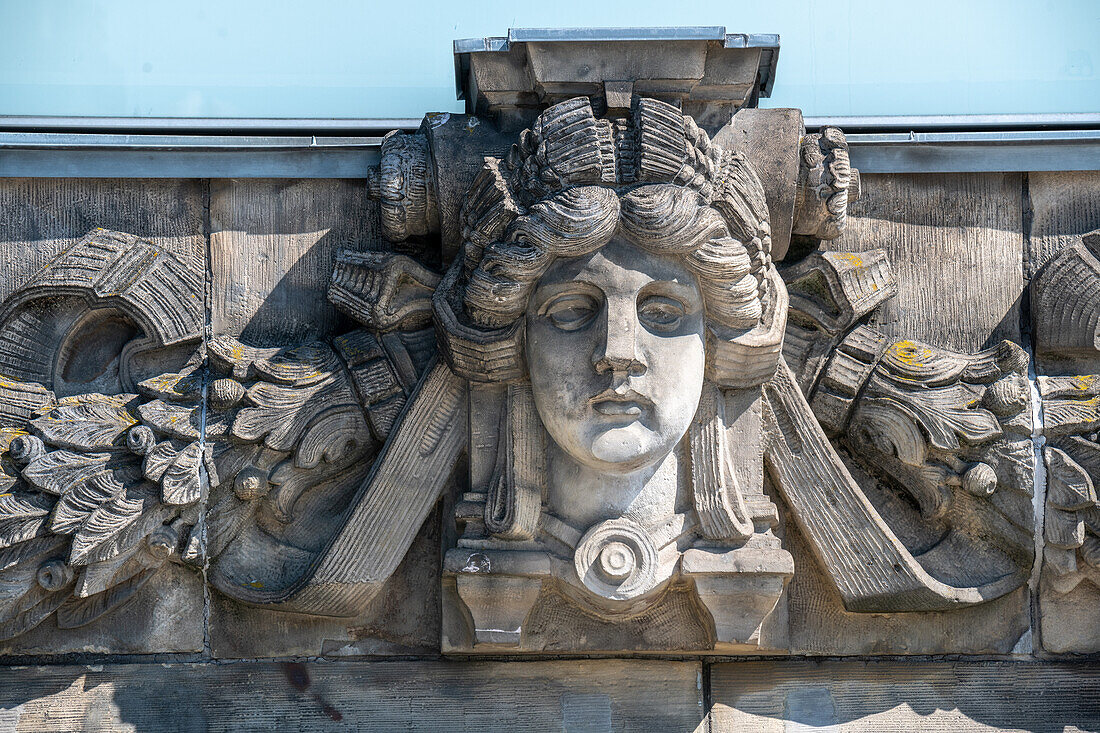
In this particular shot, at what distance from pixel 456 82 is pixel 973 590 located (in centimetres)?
190

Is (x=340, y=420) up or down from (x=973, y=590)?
up

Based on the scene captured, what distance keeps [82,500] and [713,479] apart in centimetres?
157

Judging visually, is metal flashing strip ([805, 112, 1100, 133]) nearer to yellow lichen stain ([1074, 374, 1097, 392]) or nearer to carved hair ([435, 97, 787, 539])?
carved hair ([435, 97, 787, 539])

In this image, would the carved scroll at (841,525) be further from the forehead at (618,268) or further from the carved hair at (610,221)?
the forehead at (618,268)

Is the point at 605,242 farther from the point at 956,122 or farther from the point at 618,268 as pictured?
the point at 956,122

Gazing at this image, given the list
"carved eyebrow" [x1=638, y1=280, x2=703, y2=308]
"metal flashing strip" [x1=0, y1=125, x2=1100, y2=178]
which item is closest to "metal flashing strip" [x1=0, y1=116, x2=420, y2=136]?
"metal flashing strip" [x1=0, y1=125, x2=1100, y2=178]

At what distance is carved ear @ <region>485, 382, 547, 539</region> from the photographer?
3.62 meters

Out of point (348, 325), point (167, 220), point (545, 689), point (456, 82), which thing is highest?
point (456, 82)

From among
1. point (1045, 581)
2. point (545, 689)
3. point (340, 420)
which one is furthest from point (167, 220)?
point (1045, 581)

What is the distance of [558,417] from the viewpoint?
352 cm

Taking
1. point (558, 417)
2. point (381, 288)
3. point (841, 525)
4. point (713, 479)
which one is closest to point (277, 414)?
point (381, 288)

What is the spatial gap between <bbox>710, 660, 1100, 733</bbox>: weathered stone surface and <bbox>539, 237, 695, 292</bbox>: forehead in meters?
1.08

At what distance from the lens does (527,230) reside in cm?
347

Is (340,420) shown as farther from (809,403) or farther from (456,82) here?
(809,403)
